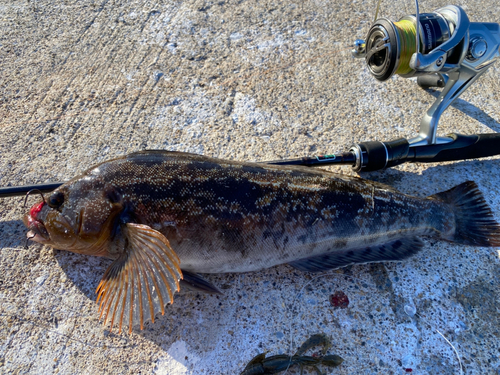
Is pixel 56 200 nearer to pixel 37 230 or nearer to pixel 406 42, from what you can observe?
pixel 37 230

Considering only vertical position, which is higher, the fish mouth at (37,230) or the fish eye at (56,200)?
the fish eye at (56,200)

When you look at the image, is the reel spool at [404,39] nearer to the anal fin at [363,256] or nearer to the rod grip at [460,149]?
the rod grip at [460,149]

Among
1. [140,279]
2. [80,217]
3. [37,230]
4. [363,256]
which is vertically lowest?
[363,256]

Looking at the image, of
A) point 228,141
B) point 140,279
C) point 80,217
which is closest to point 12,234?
point 80,217

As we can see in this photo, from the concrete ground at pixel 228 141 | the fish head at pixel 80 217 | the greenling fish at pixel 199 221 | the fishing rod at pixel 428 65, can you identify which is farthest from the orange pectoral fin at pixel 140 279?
the fishing rod at pixel 428 65

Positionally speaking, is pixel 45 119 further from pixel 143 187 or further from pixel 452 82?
pixel 452 82

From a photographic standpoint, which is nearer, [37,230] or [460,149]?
[37,230]
